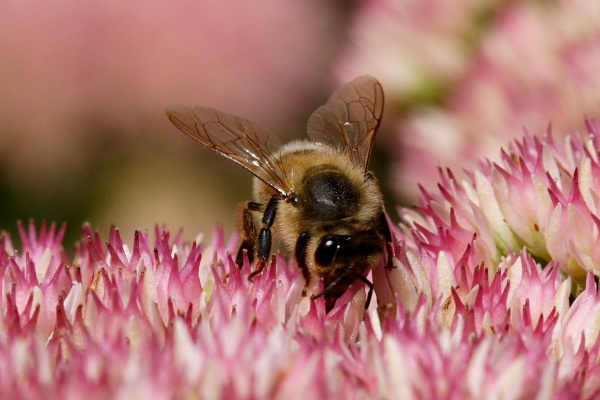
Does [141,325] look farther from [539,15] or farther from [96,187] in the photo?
[96,187]

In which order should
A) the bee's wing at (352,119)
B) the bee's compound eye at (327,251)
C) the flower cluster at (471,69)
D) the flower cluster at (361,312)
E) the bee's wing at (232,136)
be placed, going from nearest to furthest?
the flower cluster at (361,312) < the bee's compound eye at (327,251) < the bee's wing at (232,136) < the bee's wing at (352,119) < the flower cluster at (471,69)

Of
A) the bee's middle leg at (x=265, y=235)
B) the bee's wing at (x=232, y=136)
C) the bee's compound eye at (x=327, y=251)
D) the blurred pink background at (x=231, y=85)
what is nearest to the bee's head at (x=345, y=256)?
the bee's compound eye at (x=327, y=251)

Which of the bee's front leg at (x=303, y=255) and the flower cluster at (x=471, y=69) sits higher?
the flower cluster at (x=471, y=69)

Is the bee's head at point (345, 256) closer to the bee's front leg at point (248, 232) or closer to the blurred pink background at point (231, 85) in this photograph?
the bee's front leg at point (248, 232)

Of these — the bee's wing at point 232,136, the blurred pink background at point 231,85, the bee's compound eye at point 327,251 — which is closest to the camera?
the bee's compound eye at point 327,251

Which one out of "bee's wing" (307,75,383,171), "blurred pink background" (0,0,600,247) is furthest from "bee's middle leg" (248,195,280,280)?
"blurred pink background" (0,0,600,247)

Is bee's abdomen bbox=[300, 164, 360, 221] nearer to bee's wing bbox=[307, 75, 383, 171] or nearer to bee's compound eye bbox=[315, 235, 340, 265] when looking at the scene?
bee's compound eye bbox=[315, 235, 340, 265]

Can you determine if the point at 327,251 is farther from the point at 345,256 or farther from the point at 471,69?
the point at 471,69

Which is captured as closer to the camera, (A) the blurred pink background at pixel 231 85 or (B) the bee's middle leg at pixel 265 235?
(B) the bee's middle leg at pixel 265 235

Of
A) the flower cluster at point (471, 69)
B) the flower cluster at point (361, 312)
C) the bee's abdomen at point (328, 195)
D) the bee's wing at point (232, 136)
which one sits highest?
the flower cluster at point (471, 69)
